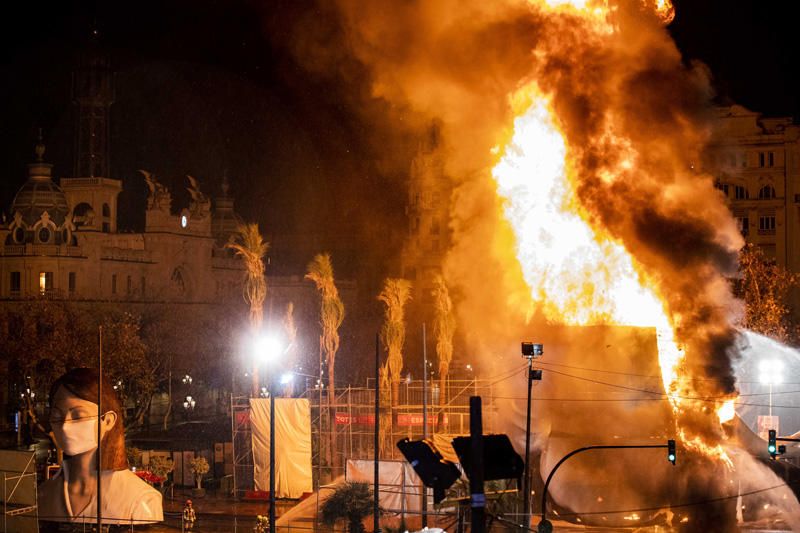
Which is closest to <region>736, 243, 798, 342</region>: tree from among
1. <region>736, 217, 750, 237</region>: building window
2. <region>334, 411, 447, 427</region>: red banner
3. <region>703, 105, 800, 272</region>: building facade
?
<region>736, 217, 750, 237</region>: building window

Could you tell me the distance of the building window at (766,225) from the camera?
271 ft

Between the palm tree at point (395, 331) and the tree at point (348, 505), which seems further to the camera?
the palm tree at point (395, 331)

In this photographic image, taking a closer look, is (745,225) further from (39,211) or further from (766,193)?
(39,211)

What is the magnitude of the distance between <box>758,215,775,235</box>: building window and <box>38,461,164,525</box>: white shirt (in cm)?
5766

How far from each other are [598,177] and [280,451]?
19.2m

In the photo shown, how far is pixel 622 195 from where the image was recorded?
41.8 meters

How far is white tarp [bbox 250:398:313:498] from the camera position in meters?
49.2

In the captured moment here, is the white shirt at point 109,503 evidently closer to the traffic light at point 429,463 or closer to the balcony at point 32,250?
the traffic light at point 429,463

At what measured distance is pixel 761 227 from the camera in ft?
271

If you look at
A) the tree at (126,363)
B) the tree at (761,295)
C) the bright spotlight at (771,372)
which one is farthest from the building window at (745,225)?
the tree at (126,363)

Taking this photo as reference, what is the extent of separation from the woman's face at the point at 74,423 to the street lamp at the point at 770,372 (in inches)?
1101

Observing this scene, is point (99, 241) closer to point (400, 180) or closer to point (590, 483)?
point (400, 180)

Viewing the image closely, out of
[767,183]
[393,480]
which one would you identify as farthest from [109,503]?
[767,183]

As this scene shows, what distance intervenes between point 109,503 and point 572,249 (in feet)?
68.2
